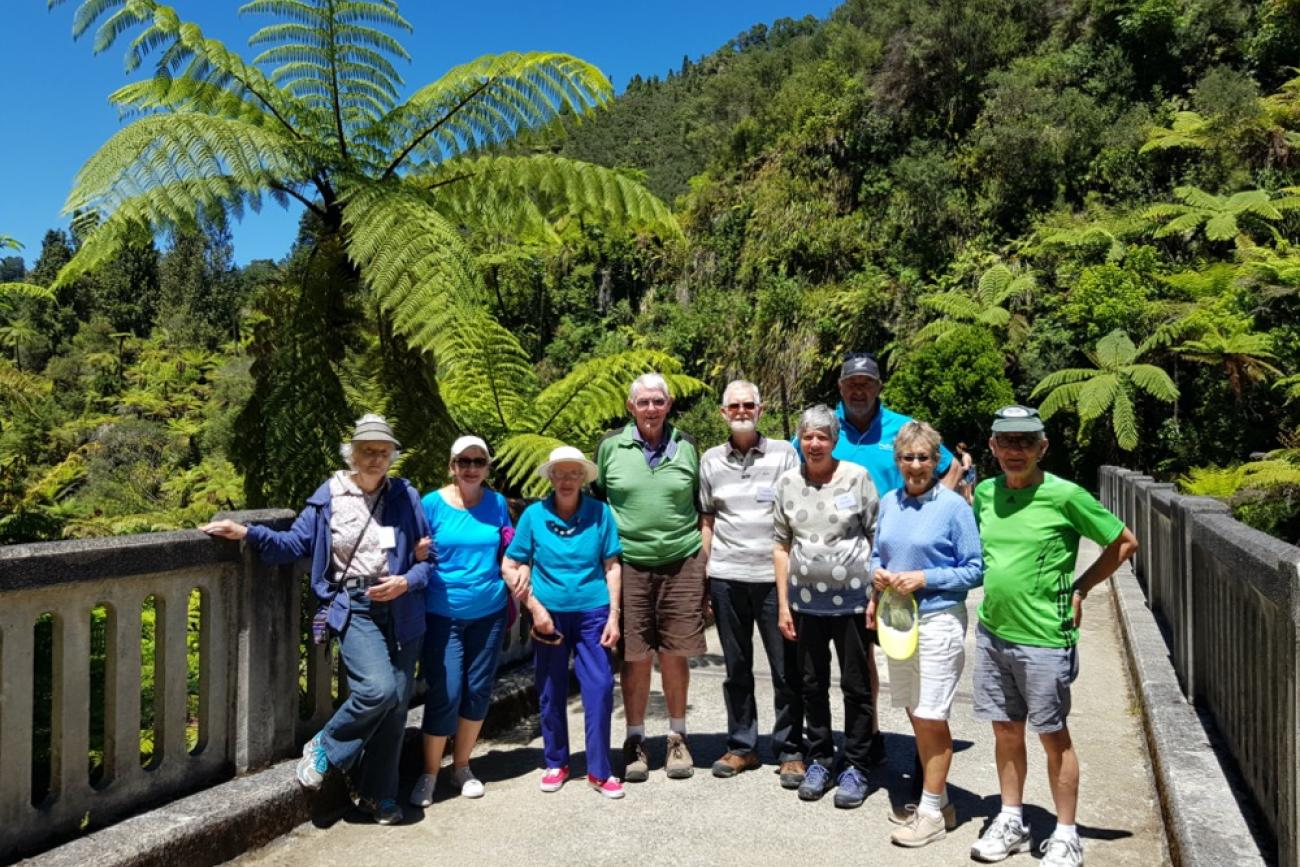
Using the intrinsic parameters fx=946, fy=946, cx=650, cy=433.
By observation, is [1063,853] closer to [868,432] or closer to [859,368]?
[868,432]

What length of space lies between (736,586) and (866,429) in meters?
1.09

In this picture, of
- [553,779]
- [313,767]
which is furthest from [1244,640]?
[313,767]

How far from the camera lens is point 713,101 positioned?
46.4 metres

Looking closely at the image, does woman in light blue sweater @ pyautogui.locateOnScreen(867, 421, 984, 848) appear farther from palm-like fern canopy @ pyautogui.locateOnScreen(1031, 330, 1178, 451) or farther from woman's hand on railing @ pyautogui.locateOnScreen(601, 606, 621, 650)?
palm-like fern canopy @ pyautogui.locateOnScreen(1031, 330, 1178, 451)

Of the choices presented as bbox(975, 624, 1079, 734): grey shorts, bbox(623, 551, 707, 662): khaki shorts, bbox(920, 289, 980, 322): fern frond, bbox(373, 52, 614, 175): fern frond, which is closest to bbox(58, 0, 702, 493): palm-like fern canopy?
bbox(373, 52, 614, 175): fern frond

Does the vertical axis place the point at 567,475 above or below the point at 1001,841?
above

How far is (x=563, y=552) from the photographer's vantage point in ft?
15.4

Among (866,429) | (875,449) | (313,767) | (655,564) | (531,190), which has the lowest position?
(313,767)

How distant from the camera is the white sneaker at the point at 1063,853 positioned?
368 centimetres

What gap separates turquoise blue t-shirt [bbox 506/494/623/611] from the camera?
470cm

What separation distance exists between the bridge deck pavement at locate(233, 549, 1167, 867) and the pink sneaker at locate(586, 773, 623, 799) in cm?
6

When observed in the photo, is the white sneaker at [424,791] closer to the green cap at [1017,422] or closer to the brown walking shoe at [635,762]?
the brown walking shoe at [635,762]

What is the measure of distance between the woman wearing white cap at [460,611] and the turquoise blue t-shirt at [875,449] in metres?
1.65

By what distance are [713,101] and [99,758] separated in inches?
1800
